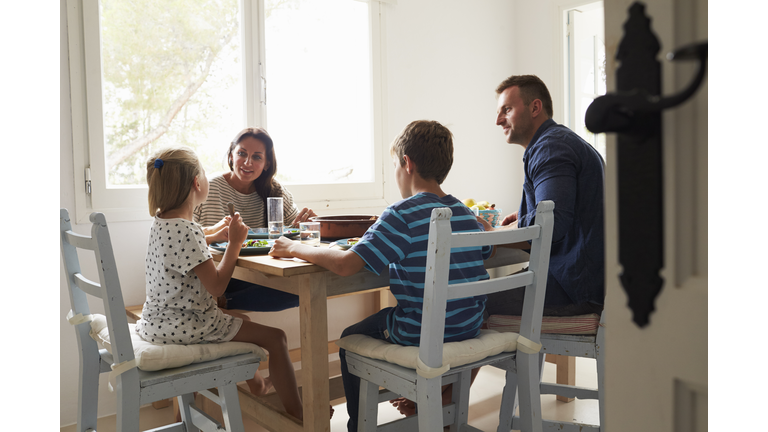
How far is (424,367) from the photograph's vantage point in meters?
1.33

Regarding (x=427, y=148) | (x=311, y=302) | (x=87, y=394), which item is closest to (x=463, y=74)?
(x=427, y=148)

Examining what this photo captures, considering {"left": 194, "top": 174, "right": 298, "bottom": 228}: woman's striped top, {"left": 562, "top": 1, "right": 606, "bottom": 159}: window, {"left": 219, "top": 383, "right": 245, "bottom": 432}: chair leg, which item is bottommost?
{"left": 219, "top": 383, "right": 245, "bottom": 432}: chair leg

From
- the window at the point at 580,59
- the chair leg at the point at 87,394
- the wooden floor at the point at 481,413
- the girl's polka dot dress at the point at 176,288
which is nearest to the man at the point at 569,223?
the wooden floor at the point at 481,413

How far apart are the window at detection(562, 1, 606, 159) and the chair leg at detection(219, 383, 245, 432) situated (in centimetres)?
312

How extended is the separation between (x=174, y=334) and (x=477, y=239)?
2.96 feet

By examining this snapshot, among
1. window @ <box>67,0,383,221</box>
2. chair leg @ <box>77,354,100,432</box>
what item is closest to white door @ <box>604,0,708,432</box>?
chair leg @ <box>77,354,100,432</box>

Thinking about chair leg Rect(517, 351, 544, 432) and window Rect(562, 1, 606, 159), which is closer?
chair leg Rect(517, 351, 544, 432)

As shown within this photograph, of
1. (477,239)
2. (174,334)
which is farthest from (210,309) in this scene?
(477,239)

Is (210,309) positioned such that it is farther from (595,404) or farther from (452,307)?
Result: (595,404)

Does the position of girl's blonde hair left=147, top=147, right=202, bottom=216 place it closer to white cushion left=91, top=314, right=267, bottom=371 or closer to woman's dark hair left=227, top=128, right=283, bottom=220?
white cushion left=91, top=314, right=267, bottom=371

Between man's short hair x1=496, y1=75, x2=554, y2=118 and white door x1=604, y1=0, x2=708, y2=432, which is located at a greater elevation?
man's short hair x1=496, y1=75, x2=554, y2=118

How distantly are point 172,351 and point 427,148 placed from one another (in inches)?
36.0

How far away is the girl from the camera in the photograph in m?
1.52

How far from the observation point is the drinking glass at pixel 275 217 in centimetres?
188
